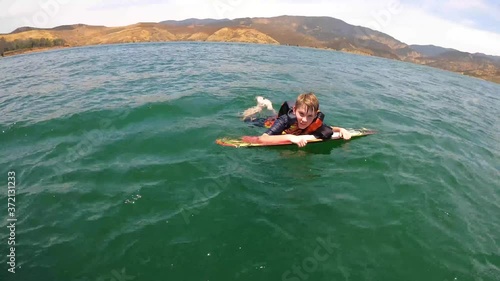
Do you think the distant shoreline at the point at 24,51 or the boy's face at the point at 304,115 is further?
the distant shoreline at the point at 24,51

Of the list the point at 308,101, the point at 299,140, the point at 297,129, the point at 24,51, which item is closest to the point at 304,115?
the point at 308,101

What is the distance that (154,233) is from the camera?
5.64 metres

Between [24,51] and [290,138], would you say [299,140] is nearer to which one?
[290,138]

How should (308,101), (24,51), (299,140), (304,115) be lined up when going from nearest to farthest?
(308,101) < (304,115) < (299,140) < (24,51)

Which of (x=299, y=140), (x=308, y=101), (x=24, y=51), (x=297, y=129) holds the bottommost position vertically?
(x=299, y=140)

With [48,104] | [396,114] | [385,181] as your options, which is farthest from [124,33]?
[385,181]

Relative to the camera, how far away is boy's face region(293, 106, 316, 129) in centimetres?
787

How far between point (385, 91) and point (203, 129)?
46.9 ft

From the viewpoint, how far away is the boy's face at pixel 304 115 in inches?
310

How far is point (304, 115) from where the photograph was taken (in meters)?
8.02

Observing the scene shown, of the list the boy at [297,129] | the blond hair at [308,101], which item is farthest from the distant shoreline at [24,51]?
the blond hair at [308,101]

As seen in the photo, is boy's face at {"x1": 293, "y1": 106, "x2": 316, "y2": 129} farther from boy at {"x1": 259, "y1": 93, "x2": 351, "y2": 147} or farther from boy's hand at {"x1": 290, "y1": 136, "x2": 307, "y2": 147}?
boy's hand at {"x1": 290, "y1": 136, "x2": 307, "y2": 147}

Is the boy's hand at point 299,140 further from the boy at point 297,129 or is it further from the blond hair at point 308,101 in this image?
the blond hair at point 308,101

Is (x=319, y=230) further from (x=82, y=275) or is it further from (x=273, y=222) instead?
(x=82, y=275)
